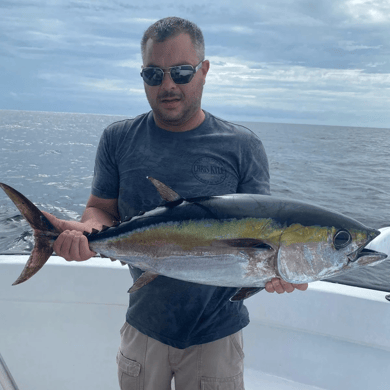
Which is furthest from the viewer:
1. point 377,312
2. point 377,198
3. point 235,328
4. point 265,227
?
point 377,198

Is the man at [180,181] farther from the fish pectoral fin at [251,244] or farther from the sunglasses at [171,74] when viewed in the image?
the fish pectoral fin at [251,244]

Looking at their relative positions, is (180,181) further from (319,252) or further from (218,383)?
(218,383)

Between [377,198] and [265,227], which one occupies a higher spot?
[265,227]

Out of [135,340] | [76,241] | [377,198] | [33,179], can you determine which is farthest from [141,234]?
[33,179]

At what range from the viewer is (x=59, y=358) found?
3160 millimetres

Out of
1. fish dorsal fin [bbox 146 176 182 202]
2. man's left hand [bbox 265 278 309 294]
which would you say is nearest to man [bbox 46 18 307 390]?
fish dorsal fin [bbox 146 176 182 202]

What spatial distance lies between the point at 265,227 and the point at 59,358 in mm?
2536

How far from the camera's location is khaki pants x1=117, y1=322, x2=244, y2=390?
178 centimetres

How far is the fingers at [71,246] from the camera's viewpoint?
5.04 feet

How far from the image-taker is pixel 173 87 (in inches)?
66.9

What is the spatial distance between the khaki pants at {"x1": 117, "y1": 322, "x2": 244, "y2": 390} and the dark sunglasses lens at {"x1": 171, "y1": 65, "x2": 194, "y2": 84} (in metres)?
1.16

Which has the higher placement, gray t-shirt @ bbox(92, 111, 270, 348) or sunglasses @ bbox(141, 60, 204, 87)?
sunglasses @ bbox(141, 60, 204, 87)

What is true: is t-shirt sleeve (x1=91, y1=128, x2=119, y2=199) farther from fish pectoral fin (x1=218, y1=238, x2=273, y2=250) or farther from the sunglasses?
fish pectoral fin (x1=218, y1=238, x2=273, y2=250)

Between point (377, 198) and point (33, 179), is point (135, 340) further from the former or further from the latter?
point (33, 179)
